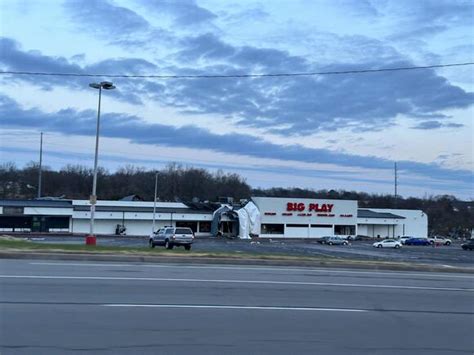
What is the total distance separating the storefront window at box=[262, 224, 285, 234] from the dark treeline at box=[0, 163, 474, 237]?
128 ft

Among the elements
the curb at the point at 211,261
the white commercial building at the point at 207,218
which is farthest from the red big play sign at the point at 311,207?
the curb at the point at 211,261

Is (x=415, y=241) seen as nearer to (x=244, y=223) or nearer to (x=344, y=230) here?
(x=344, y=230)

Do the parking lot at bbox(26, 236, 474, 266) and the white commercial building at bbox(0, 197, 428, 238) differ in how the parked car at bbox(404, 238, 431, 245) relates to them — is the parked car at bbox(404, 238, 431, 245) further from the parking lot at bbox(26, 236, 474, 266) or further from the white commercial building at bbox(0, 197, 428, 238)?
the parking lot at bbox(26, 236, 474, 266)

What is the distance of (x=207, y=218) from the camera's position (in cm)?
8838

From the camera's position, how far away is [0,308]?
30.1 feet

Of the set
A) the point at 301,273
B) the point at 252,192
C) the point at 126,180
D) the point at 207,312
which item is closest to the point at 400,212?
the point at 252,192

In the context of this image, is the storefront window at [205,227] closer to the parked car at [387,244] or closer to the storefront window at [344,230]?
the storefront window at [344,230]

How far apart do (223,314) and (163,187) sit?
5267 inches

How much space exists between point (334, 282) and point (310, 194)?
149385mm

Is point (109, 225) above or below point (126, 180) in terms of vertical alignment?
below

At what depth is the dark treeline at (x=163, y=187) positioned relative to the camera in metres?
131

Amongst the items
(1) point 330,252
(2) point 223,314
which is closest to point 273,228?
(1) point 330,252

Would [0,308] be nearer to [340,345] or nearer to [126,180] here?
[340,345]

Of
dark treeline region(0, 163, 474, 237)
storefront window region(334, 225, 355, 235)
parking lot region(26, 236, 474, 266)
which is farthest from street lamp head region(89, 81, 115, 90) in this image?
dark treeline region(0, 163, 474, 237)
